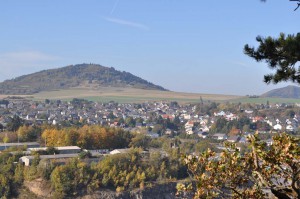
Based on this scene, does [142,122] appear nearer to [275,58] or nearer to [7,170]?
[7,170]

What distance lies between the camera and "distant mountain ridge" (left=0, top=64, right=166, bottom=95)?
100562mm

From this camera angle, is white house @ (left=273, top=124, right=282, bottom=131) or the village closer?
white house @ (left=273, top=124, right=282, bottom=131)

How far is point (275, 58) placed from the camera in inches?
186

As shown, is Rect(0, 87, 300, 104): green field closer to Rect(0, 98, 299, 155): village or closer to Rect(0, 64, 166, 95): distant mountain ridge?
Rect(0, 98, 299, 155): village

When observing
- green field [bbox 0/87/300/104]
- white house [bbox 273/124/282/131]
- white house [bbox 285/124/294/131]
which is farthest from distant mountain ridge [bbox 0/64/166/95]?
white house [bbox 285/124/294/131]

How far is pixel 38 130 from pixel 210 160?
30061 millimetres

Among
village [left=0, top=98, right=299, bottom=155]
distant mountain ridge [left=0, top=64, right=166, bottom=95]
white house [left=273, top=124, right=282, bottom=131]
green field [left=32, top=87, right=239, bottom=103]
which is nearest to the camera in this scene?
white house [left=273, top=124, right=282, bottom=131]

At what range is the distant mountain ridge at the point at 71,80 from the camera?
101 metres

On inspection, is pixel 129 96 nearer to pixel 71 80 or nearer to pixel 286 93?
pixel 71 80

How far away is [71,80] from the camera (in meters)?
108

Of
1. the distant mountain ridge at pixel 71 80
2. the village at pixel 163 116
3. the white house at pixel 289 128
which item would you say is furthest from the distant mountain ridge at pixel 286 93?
the white house at pixel 289 128

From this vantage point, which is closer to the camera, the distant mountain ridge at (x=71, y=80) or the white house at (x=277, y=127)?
the white house at (x=277, y=127)

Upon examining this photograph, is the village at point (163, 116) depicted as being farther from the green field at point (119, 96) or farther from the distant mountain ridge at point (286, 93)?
the distant mountain ridge at point (286, 93)

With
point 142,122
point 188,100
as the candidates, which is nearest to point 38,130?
point 142,122
